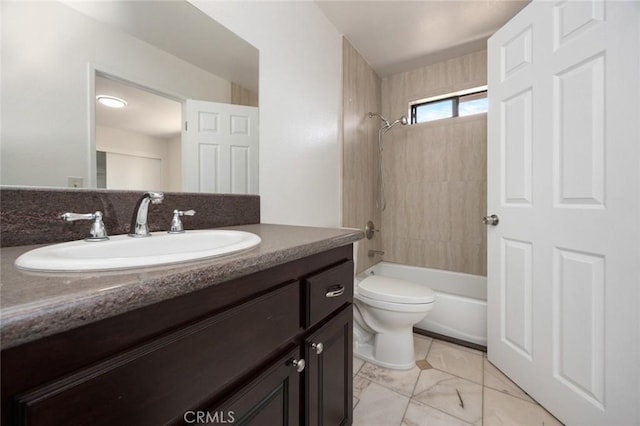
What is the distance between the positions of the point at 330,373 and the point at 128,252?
2.20 feet

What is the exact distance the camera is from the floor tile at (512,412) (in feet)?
3.88

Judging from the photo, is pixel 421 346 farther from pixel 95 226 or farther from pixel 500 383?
pixel 95 226

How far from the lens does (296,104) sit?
150cm

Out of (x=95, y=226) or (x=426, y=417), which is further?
(x=426, y=417)

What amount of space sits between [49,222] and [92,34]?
0.53 m

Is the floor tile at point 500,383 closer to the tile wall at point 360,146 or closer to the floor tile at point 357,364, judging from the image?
the floor tile at point 357,364

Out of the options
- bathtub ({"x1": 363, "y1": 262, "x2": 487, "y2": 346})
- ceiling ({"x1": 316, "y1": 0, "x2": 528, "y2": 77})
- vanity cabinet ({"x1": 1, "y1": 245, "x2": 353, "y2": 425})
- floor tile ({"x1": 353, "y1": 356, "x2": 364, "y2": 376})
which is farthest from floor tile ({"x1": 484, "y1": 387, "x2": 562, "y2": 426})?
ceiling ({"x1": 316, "y1": 0, "x2": 528, "y2": 77})

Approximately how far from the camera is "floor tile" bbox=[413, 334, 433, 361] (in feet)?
5.65

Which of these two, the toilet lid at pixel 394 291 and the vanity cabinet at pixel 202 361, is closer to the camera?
the vanity cabinet at pixel 202 361

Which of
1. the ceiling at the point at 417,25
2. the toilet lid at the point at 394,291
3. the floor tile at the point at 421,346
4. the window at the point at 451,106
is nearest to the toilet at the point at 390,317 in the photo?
the toilet lid at the point at 394,291

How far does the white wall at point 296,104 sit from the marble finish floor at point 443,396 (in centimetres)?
97

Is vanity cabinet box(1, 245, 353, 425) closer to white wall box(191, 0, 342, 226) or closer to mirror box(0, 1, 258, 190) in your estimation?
mirror box(0, 1, 258, 190)

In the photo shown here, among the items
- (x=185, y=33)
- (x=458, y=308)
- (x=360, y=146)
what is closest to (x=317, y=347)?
(x=185, y=33)

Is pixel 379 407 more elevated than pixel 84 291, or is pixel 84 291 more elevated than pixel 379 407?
pixel 84 291
